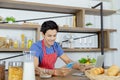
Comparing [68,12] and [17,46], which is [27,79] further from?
[68,12]

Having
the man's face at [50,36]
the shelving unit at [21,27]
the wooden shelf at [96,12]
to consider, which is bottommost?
the man's face at [50,36]

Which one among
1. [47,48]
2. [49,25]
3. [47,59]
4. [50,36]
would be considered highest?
[49,25]

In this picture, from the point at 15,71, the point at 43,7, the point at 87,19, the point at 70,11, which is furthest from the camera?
the point at 87,19

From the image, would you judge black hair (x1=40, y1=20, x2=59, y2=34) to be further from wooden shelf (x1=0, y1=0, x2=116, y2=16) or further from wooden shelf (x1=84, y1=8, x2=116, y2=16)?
wooden shelf (x1=84, y1=8, x2=116, y2=16)

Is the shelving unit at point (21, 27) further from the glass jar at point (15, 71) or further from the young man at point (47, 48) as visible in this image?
the glass jar at point (15, 71)

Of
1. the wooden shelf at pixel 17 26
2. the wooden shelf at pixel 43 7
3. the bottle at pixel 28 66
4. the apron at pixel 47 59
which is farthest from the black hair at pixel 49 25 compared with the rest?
the wooden shelf at pixel 43 7

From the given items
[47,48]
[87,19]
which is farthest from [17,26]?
Result: [87,19]

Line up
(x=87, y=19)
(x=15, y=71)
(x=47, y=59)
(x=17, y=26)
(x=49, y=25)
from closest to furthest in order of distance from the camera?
(x=15, y=71) → (x=49, y=25) → (x=47, y=59) → (x=17, y=26) → (x=87, y=19)

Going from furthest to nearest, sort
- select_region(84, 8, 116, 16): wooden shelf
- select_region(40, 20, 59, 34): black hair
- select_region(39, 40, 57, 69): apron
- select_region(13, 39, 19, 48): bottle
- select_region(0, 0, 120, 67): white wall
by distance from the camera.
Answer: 1. select_region(84, 8, 116, 16): wooden shelf
2. select_region(0, 0, 120, 67): white wall
3. select_region(13, 39, 19, 48): bottle
4. select_region(39, 40, 57, 69): apron
5. select_region(40, 20, 59, 34): black hair

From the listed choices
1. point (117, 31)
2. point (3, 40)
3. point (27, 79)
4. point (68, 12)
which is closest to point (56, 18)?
point (68, 12)

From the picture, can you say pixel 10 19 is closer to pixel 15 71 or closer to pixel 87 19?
pixel 87 19

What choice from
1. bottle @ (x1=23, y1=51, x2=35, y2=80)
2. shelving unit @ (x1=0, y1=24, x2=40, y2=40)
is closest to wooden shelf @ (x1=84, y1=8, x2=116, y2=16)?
shelving unit @ (x1=0, y1=24, x2=40, y2=40)

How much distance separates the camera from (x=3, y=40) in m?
2.83

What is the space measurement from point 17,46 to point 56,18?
2.87 feet
